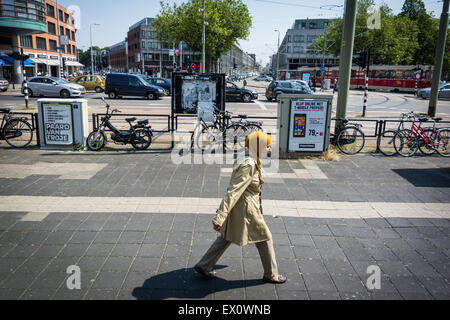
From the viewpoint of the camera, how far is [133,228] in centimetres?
488

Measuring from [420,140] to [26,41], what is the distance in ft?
179

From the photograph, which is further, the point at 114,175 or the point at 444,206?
the point at 114,175

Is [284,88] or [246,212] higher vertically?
[284,88]

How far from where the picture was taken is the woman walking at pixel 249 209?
3.29m

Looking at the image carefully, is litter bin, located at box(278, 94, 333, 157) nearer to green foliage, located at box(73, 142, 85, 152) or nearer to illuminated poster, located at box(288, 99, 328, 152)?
illuminated poster, located at box(288, 99, 328, 152)

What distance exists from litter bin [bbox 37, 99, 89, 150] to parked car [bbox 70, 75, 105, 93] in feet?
77.1

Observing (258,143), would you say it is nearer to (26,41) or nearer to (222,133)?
(222,133)

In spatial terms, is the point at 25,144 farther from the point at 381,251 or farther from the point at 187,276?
the point at 381,251

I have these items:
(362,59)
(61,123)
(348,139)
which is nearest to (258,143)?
(348,139)

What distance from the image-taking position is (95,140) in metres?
9.28

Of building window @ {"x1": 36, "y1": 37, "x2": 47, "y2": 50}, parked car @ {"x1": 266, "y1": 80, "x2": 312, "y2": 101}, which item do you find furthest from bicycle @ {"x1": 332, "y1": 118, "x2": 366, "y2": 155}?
building window @ {"x1": 36, "y1": 37, "x2": 47, "y2": 50}

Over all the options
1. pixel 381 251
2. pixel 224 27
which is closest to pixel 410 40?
pixel 224 27

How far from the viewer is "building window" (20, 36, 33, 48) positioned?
4869 centimetres
